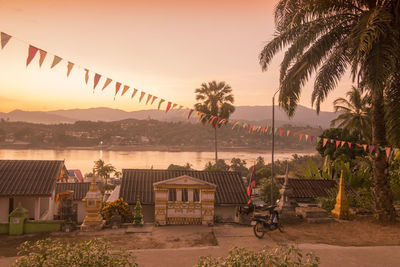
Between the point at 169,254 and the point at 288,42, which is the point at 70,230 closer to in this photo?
the point at 169,254

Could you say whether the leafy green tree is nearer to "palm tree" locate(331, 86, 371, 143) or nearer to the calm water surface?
"palm tree" locate(331, 86, 371, 143)

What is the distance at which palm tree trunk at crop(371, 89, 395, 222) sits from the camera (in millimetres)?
13234

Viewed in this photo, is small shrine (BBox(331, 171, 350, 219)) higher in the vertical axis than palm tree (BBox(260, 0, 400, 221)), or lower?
lower

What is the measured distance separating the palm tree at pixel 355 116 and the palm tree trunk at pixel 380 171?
2241 cm

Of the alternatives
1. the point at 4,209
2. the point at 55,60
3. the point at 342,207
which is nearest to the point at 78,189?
the point at 4,209

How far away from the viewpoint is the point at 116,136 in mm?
126312

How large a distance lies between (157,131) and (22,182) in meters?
116

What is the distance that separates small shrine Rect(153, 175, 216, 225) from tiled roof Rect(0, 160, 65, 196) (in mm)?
5594

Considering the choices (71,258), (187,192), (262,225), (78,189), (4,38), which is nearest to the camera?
(71,258)

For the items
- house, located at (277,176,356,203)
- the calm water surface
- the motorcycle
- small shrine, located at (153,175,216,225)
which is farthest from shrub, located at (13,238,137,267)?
the calm water surface

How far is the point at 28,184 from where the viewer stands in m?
15.4

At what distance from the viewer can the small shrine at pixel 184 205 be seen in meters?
14.0

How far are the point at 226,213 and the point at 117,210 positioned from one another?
5.91 metres

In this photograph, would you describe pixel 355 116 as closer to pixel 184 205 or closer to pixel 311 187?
pixel 311 187
